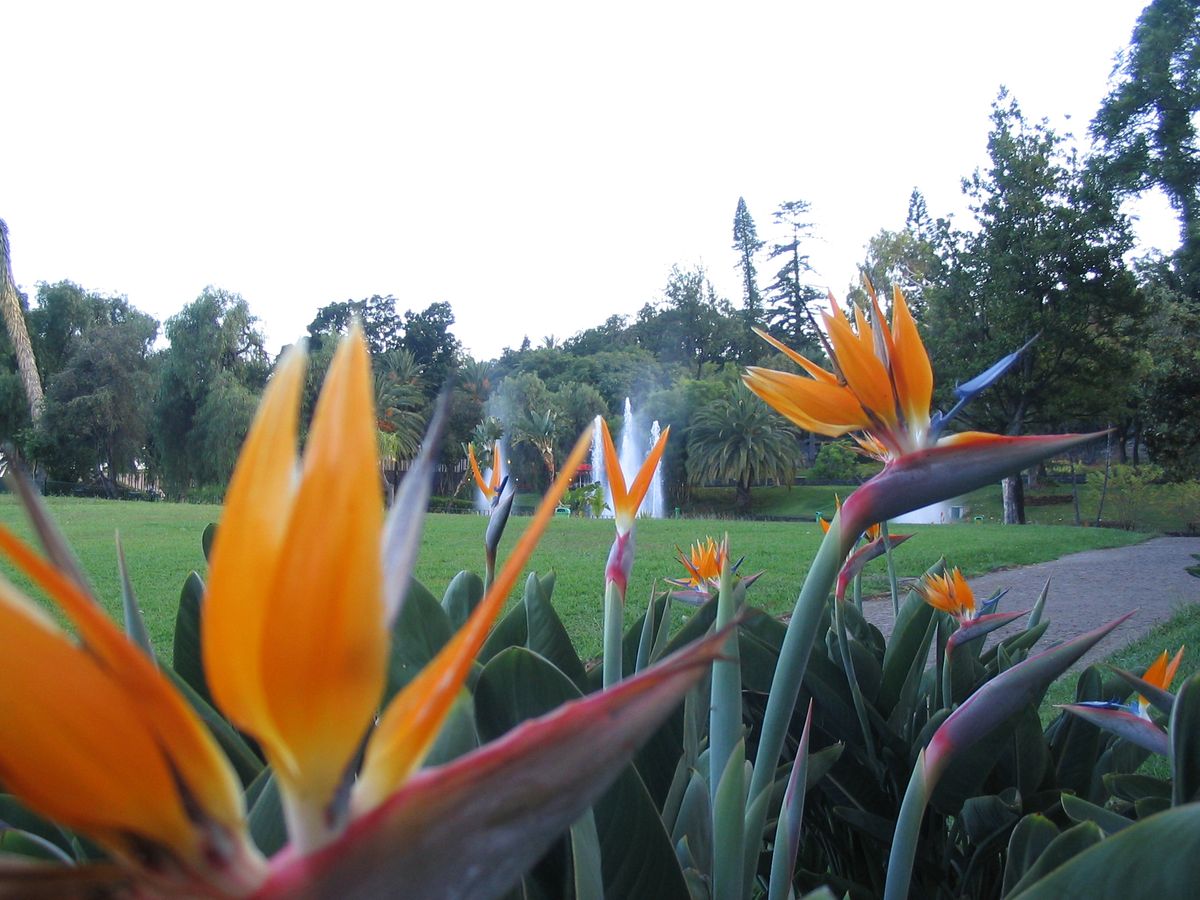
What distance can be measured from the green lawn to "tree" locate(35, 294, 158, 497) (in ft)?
20.4

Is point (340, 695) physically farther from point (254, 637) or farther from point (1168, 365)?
point (1168, 365)

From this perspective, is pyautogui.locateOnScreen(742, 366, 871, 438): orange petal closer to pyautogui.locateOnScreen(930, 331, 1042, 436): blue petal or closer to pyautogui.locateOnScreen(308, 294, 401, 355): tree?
pyautogui.locateOnScreen(930, 331, 1042, 436): blue petal

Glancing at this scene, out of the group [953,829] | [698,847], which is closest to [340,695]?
[698,847]

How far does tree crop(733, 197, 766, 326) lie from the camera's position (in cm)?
3900

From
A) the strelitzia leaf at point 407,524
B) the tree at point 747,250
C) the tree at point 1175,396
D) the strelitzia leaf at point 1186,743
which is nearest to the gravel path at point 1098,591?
the tree at point 1175,396

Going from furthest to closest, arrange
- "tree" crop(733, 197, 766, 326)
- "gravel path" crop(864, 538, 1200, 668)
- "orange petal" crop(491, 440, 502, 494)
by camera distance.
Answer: "tree" crop(733, 197, 766, 326) < "gravel path" crop(864, 538, 1200, 668) < "orange petal" crop(491, 440, 502, 494)

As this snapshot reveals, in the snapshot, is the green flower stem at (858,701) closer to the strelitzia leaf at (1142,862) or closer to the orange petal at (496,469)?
the orange petal at (496,469)

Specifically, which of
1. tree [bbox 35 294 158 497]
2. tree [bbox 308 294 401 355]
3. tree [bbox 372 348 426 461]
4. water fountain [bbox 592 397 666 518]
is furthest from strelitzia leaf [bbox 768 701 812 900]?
tree [bbox 308 294 401 355]

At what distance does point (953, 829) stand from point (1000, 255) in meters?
15.0

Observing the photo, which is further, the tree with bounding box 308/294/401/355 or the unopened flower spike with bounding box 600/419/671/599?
the tree with bounding box 308/294/401/355

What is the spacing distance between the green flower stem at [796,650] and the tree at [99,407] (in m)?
19.3

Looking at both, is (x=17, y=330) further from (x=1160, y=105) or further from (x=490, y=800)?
(x=490, y=800)

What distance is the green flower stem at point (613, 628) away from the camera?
0.78 m

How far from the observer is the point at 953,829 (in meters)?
1.10
